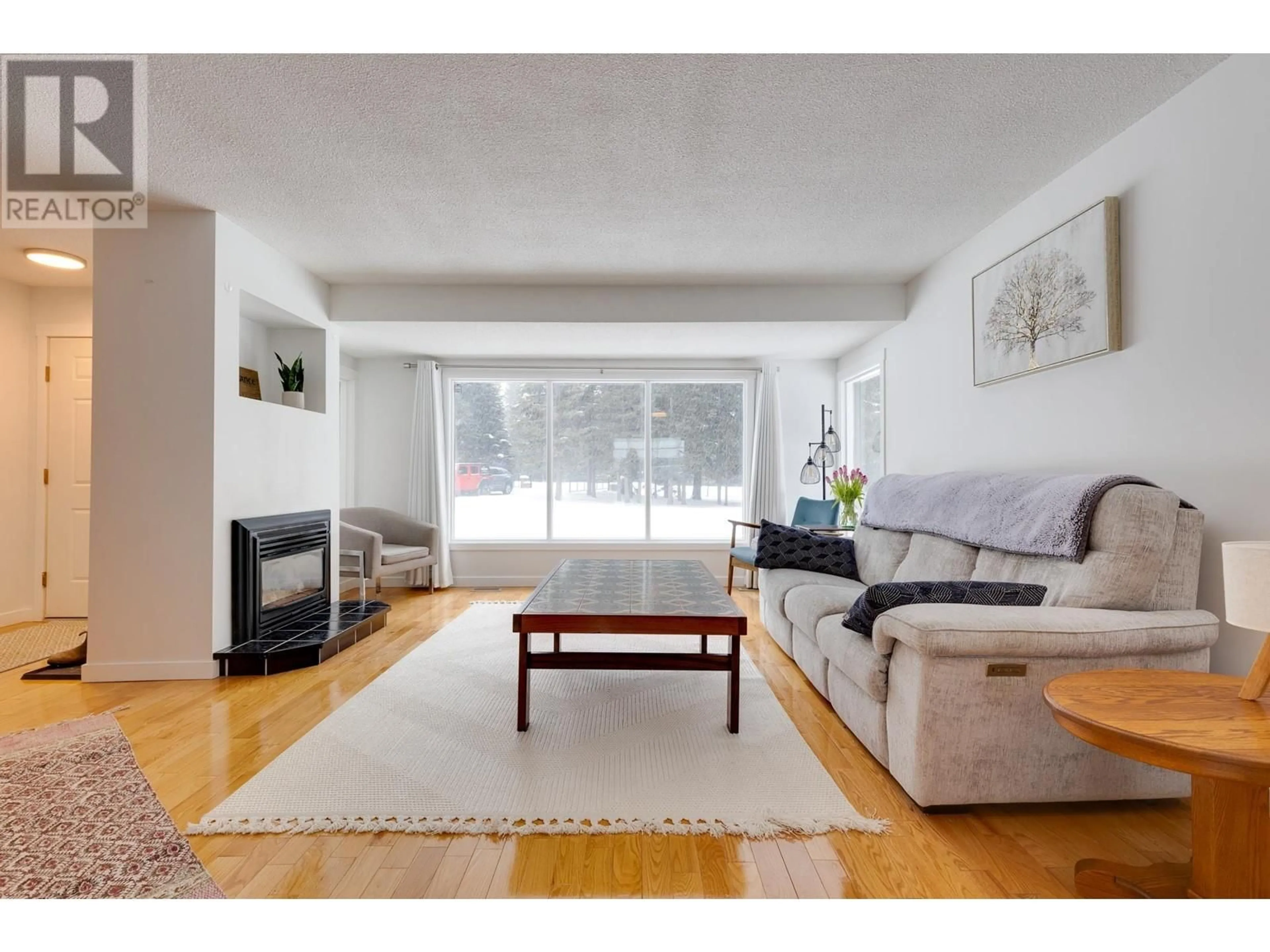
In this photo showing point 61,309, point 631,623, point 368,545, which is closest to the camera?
point 631,623

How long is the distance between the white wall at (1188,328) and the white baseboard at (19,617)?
20.8 ft

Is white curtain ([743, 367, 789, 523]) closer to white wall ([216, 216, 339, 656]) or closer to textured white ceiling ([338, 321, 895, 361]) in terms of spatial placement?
textured white ceiling ([338, 321, 895, 361])

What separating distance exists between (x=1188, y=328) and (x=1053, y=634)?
123cm

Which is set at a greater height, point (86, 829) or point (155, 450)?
point (155, 450)

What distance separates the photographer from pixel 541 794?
2.07 m

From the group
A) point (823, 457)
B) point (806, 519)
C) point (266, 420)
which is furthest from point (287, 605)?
point (823, 457)

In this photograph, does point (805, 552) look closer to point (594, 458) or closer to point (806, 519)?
point (806, 519)

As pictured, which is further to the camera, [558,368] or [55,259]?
[558,368]

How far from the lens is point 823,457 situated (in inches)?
241

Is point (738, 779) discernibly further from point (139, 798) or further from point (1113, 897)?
point (139, 798)

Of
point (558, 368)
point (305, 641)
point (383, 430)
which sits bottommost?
point (305, 641)

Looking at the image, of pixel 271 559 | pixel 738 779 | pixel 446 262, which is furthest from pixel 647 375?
pixel 738 779

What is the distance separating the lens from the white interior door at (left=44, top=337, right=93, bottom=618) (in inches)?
183

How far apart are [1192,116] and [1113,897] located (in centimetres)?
243
